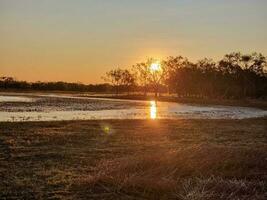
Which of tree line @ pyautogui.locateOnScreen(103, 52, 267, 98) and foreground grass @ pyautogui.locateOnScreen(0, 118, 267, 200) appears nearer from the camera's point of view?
foreground grass @ pyautogui.locateOnScreen(0, 118, 267, 200)

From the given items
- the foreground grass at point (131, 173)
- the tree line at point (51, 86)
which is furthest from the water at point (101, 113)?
the tree line at point (51, 86)

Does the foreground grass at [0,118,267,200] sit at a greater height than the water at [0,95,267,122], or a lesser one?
greater

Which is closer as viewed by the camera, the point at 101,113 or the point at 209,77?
the point at 101,113

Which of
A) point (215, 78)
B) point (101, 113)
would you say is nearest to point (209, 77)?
point (215, 78)

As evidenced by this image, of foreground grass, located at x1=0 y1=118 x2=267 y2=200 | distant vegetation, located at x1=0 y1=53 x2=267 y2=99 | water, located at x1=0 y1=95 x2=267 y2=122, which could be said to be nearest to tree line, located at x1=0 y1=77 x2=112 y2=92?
distant vegetation, located at x1=0 y1=53 x2=267 y2=99

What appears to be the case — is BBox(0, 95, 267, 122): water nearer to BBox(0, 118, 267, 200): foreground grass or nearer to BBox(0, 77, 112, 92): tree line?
BBox(0, 118, 267, 200): foreground grass

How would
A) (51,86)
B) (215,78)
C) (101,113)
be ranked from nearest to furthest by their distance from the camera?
(101,113) < (215,78) < (51,86)

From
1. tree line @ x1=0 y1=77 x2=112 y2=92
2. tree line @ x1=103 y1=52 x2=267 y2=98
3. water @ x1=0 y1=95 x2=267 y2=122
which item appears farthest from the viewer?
tree line @ x1=0 y1=77 x2=112 y2=92

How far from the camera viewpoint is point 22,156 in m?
12.8

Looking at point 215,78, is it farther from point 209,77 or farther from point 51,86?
point 51,86

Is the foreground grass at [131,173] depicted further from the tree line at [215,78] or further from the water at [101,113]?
the tree line at [215,78]

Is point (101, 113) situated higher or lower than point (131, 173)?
lower

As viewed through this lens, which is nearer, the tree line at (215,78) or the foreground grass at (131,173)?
the foreground grass at (131,173)

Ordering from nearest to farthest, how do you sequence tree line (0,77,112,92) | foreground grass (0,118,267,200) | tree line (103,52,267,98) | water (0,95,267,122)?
foreground grass (0,118,267,200)
water (0,95,267,122)
tree line (103,52,267,98)
tree line (0,77,112,92)
